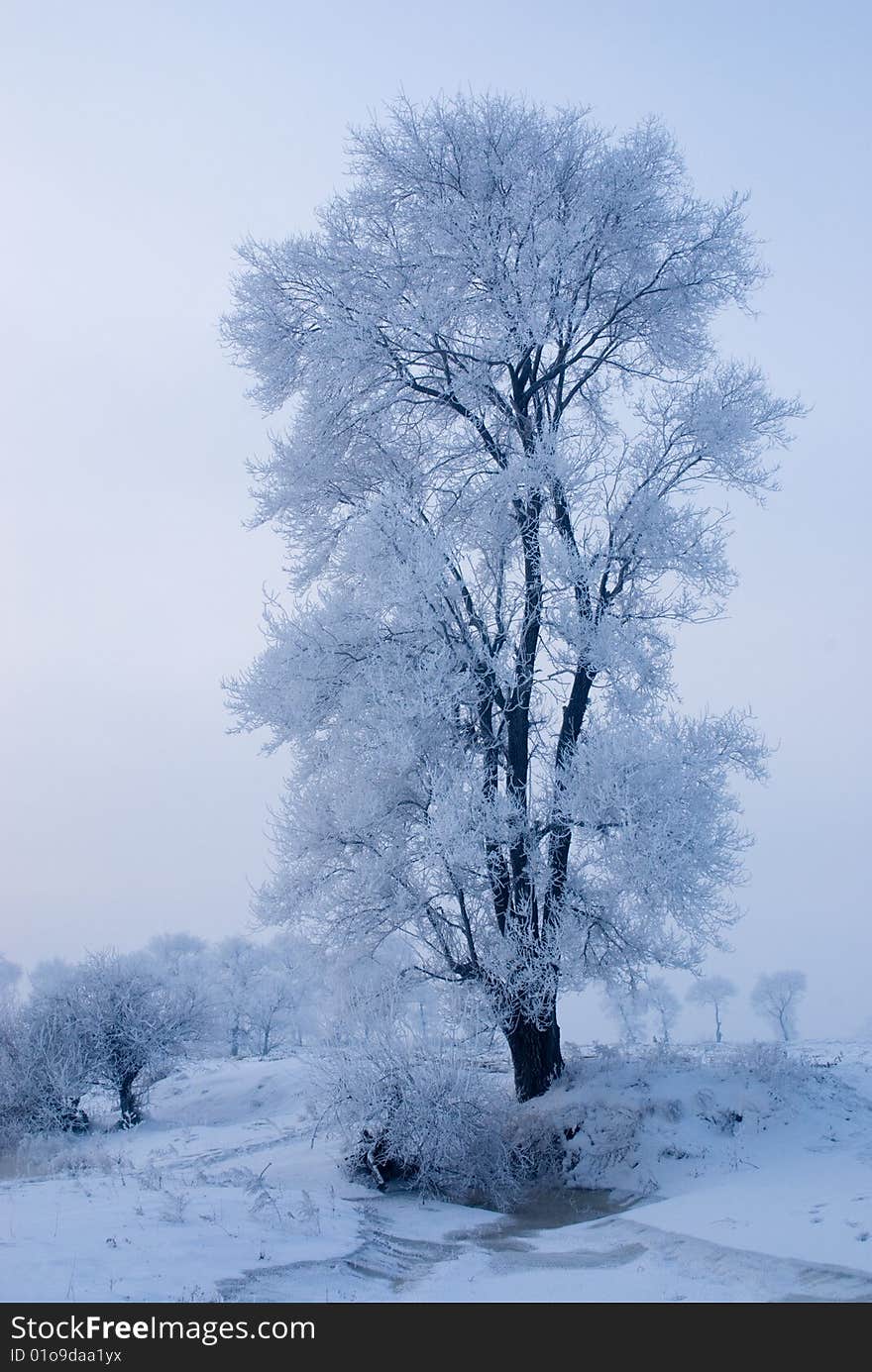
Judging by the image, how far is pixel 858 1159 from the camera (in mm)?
9359

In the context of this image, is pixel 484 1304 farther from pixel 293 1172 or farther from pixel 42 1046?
pixel 42 1046

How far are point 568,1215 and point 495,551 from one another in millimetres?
7670

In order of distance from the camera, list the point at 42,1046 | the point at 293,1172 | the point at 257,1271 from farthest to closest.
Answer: the point at 42,1046, the point at 293,1172, the point at 257,1271

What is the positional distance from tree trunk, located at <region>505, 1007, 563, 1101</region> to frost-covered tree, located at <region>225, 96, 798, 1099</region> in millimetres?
36

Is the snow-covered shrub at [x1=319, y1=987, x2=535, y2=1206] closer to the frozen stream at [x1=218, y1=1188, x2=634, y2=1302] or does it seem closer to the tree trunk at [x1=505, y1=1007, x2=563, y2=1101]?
the frozen stream at [x1=218, y1=1188, x2=634, y2=1302]

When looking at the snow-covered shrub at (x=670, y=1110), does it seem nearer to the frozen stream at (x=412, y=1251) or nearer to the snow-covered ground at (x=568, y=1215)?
the snow-covered ground at (x=568, y=1215)

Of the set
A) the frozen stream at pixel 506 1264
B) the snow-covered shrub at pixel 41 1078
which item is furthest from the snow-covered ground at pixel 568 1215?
the snow-covered shrub at pixel 41 1078

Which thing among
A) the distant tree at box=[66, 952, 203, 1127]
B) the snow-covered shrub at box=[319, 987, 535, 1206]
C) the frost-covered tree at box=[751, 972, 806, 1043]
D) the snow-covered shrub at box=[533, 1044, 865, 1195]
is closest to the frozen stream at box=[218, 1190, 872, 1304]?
the snow-covered shrub at box=[319, 987, 535, 1206]

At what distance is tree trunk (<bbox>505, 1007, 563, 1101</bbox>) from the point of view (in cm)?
1203

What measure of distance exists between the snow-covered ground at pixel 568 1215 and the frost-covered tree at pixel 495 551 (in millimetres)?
1691

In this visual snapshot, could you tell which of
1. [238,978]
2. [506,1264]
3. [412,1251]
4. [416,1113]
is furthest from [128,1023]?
[238,978]
